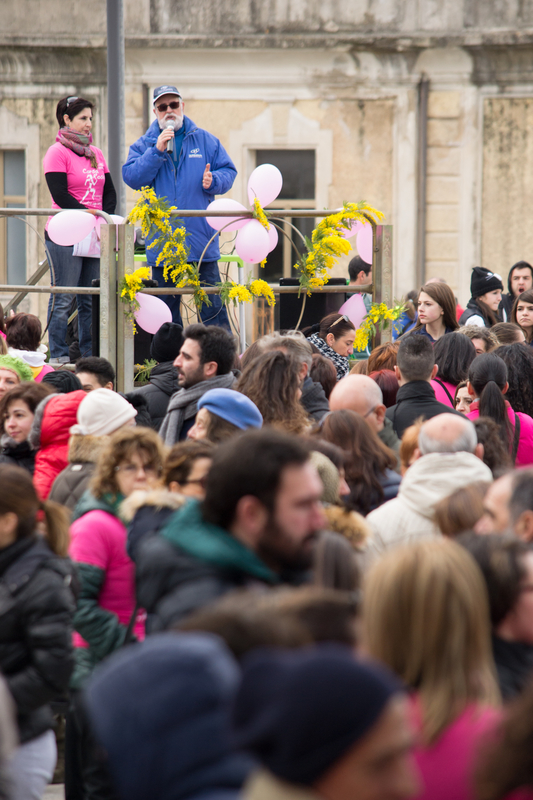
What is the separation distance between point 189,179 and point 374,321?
180 cm

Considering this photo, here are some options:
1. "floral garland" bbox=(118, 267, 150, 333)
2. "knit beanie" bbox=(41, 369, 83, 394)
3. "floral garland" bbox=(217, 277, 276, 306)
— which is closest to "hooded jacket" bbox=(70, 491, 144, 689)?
"knit beanie" bbox=(41, 369, 83, 394)

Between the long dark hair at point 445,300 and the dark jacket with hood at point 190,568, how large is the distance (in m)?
5.19

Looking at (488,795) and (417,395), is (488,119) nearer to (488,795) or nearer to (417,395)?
(417,395)

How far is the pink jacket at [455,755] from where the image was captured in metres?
2.01

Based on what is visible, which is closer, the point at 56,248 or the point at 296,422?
the point at 296,422

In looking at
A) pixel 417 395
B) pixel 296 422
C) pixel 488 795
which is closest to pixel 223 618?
pixel 488 795

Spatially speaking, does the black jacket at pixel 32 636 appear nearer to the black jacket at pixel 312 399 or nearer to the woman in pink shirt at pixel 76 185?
the black jacket at pixel 312 399

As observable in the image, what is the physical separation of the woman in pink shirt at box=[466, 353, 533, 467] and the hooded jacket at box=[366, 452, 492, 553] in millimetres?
1497

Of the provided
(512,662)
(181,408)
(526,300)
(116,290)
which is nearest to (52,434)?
(181,408)

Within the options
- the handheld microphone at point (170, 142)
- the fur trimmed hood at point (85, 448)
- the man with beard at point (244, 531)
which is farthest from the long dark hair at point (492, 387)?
the handheld microphone at point (170, 142)

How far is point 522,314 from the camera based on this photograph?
8.16 m

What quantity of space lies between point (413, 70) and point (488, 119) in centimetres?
130

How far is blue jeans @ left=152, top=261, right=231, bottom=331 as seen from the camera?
8023 mm

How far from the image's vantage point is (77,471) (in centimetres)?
441
